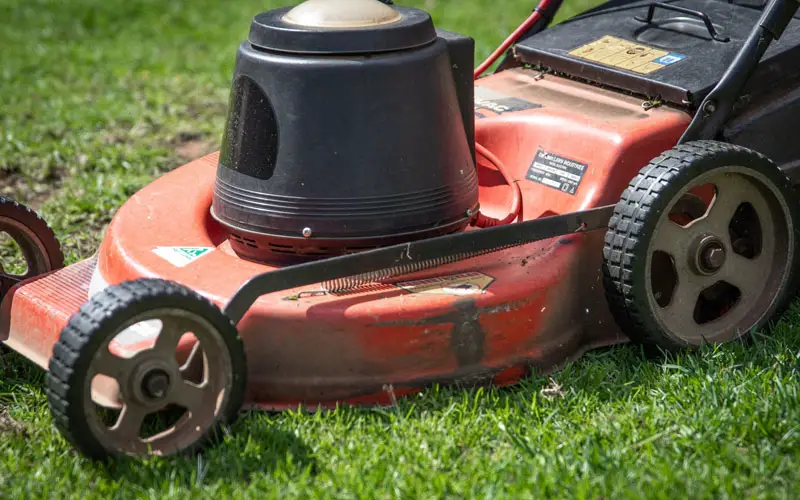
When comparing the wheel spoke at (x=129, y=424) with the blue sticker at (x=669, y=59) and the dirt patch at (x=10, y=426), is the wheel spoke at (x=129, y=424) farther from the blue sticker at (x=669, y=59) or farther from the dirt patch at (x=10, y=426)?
the blue sticker at (x=669, y=59)

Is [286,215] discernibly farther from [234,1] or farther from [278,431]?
[234,1]

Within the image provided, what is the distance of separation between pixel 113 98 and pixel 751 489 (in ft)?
13.2

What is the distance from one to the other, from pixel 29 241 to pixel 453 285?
124 centimetres

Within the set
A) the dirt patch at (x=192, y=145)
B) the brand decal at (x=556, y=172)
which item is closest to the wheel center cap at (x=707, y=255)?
the brand decal at (x=556, y=172)

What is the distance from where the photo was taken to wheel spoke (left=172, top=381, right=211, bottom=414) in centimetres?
246

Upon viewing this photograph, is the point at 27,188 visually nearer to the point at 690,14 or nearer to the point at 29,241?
the point at 29,241

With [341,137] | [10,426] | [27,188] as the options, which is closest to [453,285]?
[341,137]

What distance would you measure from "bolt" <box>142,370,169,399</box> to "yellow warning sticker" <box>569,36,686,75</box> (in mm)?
1592

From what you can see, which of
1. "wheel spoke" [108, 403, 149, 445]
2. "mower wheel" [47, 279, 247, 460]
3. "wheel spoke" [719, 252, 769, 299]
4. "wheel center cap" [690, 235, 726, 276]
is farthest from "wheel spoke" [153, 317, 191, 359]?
"wheel spoke" [719, 252, 769, 299]

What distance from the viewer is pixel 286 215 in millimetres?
2703

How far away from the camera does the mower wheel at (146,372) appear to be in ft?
7.60

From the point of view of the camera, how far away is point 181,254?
9.45ft

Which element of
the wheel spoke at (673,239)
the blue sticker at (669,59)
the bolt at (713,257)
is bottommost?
the bolt at (713,257)

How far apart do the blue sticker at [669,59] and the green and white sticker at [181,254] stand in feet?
4.49
